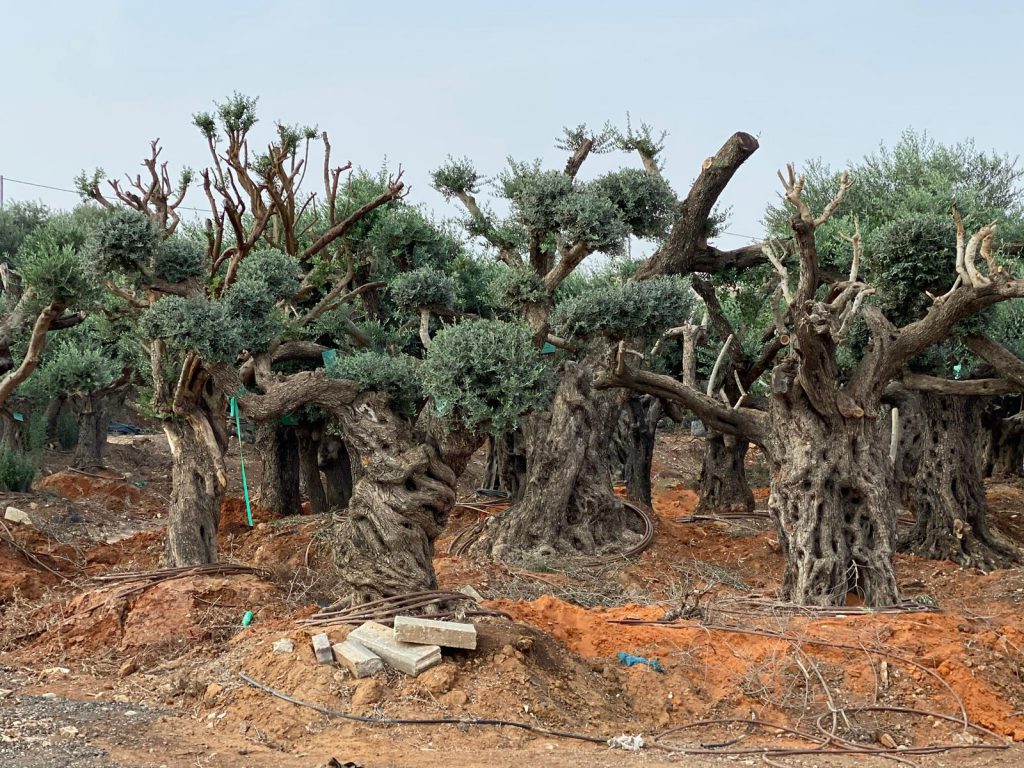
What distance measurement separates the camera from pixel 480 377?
8.22 metres

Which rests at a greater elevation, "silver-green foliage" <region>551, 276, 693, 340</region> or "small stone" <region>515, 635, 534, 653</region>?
"silver-green foliage" <region>551, 276, 693, 340</region>

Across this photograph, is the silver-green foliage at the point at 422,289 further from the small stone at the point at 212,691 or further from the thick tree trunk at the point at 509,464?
the small stone at the point at 212,691

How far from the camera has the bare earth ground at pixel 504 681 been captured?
6.27m

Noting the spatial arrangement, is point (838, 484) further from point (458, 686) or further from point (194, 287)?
point (194, 287)

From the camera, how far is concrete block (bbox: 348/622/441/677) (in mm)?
6922

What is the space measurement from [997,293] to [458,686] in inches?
237

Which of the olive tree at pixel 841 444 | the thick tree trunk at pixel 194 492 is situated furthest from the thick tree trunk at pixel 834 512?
the thick tree trunk at pixel 194 492

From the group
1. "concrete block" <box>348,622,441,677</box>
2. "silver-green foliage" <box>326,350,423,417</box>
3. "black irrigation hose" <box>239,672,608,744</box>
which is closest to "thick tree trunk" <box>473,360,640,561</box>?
"silver-green foliage" <box>326,350,423,417</box>

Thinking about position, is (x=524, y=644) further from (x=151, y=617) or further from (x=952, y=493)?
(x=952, y=493)

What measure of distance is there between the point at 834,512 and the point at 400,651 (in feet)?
15.1

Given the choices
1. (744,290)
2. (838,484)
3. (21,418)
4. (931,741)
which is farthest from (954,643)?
(21,418)

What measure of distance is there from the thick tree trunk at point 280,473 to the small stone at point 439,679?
34.2ft

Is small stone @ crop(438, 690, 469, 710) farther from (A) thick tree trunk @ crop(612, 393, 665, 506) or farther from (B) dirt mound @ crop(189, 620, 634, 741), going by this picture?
(A) thick tree trunk @ crop(612, 393, 665, 506)

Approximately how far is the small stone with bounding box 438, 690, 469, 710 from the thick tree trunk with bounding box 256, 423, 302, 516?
34.9 ft
